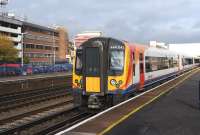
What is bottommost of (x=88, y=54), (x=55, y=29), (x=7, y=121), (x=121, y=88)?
(x=7, y=121)

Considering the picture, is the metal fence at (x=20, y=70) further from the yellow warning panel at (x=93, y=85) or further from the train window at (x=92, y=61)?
the yellow warning panel at (x=93, y=85)

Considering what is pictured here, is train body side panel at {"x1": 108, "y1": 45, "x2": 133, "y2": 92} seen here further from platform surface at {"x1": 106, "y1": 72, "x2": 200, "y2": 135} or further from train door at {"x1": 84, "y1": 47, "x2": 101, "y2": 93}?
platform surface at {"x1": 106, "y1": 72, "x2": 200, "y2": 135}

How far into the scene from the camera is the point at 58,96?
1018 inches

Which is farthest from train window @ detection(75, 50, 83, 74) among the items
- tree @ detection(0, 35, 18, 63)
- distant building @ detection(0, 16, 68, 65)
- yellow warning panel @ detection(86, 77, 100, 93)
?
distant building @ detection(0, 16, 68, 65)

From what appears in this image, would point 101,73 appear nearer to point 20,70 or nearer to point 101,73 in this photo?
point 101,73

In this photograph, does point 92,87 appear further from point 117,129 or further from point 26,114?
point 117,129

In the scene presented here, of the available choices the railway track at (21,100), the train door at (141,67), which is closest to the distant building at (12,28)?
the railway track at (21,100)

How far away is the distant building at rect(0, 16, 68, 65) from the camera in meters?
109

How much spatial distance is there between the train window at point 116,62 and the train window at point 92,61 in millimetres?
554

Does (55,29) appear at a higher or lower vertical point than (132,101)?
higher

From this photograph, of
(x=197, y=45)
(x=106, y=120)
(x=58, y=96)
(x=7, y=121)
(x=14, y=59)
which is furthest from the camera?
(x=197, y=45)

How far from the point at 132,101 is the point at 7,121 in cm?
519

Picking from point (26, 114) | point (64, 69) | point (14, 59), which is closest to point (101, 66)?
point (26, 114)

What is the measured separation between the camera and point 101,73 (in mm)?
16391
